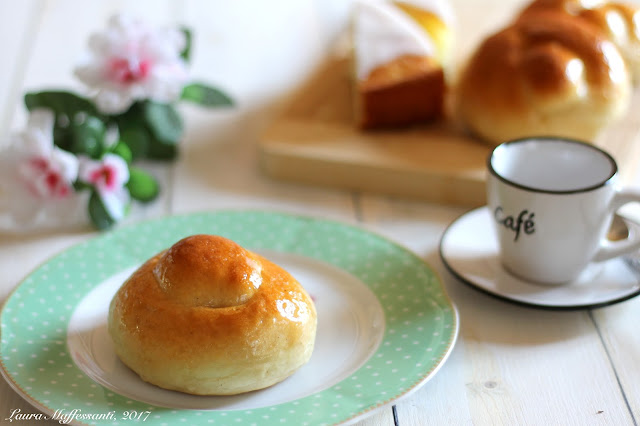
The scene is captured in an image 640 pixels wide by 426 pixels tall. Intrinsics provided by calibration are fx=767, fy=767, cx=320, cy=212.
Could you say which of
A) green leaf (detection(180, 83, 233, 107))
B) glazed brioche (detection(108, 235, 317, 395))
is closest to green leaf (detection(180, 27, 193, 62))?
green leaf (detection(180, 83, 233, 107))

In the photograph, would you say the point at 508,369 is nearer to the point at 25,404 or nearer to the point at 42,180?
the point at 25,404

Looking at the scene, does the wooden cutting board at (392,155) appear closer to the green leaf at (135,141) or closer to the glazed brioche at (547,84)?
the glazed brioche at (547,84)

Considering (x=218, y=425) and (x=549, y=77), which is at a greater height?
(x=549, y=77)

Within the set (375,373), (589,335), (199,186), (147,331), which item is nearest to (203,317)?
(147,331)

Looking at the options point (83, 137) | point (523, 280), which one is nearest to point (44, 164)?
point (83, 137)

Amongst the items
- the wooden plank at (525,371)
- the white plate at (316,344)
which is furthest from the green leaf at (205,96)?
the wooden plank at (525,371)

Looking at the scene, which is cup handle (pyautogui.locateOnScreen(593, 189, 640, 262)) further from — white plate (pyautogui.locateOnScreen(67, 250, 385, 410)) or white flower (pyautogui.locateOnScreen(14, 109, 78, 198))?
white flower (pyautogui.locateOnScreen(14, 109, 78, 198))
